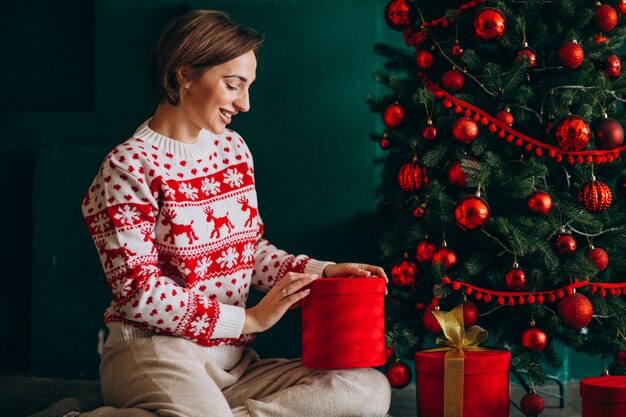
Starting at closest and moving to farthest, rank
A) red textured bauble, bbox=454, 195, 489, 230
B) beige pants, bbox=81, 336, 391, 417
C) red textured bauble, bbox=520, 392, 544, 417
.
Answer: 1. beige pants, bbox=81, 336, 391, 417
2. red textured bauble, bbox=454, 195, 489, 230
3. red textured bauble, bbox=520, 392, 544, 417

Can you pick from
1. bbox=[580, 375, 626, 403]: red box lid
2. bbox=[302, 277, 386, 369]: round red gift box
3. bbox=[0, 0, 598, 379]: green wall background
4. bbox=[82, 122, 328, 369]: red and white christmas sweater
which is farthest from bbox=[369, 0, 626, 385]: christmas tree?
bbox=[0, 0, 598, 379]: green wall background

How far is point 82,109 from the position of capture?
2.59 m

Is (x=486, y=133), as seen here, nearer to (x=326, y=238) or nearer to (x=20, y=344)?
(x=326, y=238)

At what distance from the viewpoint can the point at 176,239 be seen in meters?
1.60

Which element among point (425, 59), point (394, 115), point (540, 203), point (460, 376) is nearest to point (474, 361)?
point (460, 376)

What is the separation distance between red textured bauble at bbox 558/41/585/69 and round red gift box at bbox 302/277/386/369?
0.69 metres

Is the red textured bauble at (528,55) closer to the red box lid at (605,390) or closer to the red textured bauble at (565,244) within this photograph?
the red textured bauble at (565,244)

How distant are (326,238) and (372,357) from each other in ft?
2.63

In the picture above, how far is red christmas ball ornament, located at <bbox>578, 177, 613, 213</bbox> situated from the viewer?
1743 millimetres

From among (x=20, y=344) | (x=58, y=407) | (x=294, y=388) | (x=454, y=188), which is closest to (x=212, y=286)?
(x=294, y=388)

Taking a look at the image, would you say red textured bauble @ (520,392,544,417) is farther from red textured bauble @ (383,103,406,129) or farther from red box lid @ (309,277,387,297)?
red textured bauble @ (383,103,406,129)

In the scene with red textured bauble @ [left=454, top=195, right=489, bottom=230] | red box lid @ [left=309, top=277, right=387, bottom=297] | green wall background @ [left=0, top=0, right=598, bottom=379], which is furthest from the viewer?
green wall background @ [left=0, top=0, right=598, bottom=379]

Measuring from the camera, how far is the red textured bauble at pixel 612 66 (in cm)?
183

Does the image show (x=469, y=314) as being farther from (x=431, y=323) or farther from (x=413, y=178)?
(x=413, y=178)
